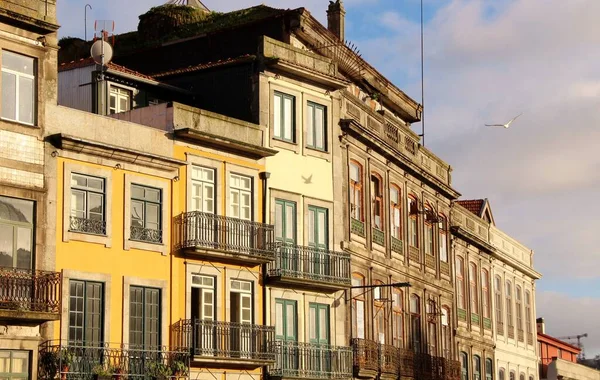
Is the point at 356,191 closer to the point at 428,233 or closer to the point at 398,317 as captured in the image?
the point at 398,317

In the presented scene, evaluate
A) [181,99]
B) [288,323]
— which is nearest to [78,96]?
[181,99]

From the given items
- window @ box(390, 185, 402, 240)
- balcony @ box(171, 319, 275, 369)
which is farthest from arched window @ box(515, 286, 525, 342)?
balcony @ box(171, 319, 275, 369)

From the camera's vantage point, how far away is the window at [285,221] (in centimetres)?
3941

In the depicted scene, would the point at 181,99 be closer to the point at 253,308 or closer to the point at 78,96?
the point at 78,96

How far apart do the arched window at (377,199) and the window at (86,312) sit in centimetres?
1498

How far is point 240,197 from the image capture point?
125 ft

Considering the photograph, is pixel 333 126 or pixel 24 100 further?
pixel 333 126

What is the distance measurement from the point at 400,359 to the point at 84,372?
16889 millimetres

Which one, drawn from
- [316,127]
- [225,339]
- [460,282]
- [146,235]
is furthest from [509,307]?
[146,235]

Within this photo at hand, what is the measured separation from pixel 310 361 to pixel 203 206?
19.9 feet

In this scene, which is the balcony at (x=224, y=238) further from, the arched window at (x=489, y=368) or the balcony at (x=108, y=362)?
the arched window at (x=489, y=368)

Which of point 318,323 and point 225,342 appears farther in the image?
point 318,323

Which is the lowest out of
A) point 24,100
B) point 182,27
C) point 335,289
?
point 335,289

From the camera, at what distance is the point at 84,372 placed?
105 feet
